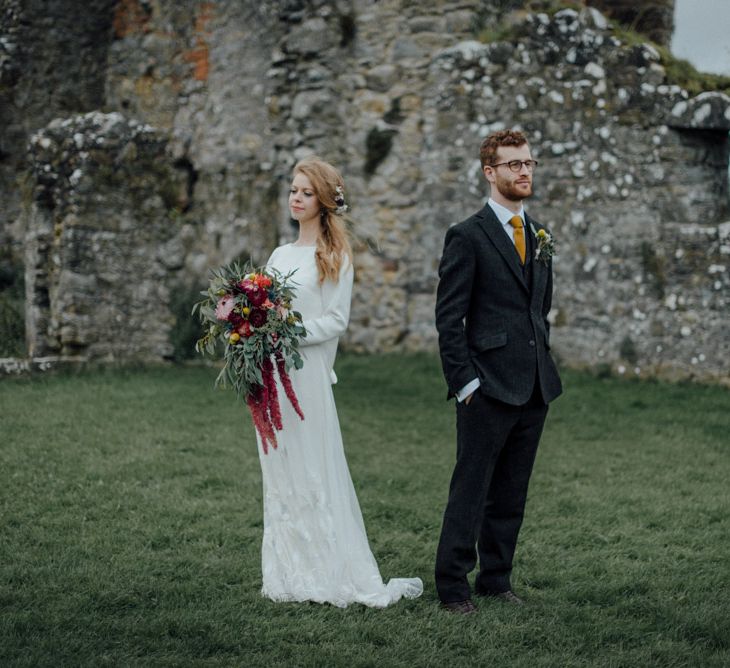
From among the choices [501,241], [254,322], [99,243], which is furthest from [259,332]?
[99,243]

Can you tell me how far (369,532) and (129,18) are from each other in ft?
38.2

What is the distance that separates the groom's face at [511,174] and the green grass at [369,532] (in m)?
1.92

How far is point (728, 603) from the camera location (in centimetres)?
468

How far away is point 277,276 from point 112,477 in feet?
9.24

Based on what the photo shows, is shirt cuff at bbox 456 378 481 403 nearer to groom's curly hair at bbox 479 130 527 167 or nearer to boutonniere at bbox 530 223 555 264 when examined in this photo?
boutonniere at bbox 530 223 555 264

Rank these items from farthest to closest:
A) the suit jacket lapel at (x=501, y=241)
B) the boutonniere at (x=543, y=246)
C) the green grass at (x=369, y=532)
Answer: the boutonniere at (x=543, y=246)
the suit jacket lapel at (x=501, y=241)
the green grass at (x=369, y=532)

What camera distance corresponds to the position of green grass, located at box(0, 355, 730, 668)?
13.4 ft

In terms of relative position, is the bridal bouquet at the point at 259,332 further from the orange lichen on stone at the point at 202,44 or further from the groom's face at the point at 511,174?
the orange lichen on stone at the point at 202,44

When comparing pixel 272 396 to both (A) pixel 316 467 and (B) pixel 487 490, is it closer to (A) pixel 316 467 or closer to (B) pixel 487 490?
(A) pixel 316 467

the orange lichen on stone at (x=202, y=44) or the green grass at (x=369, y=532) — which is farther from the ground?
the orange lichen on stone at (x=202, y=44)

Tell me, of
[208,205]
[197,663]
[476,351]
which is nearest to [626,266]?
[208,205]

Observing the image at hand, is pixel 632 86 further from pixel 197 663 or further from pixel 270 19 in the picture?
pixel 197 663

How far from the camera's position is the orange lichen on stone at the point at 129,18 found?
15.0 m

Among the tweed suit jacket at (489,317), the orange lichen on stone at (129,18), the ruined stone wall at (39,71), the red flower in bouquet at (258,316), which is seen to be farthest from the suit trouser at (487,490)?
the orange lichen on stone at (129,18)
